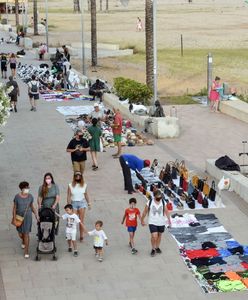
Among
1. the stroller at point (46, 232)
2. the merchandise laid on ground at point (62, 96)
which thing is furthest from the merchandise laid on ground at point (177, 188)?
the merchandise laid on ground at point (62, 96)

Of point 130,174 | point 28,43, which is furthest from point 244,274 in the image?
point 28,43

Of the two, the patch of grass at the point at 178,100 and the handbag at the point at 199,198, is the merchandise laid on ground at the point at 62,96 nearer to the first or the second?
the patch of grass at the point at 178,100

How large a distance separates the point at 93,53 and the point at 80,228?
1099 inches

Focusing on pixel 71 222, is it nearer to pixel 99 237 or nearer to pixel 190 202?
pixel 99 237

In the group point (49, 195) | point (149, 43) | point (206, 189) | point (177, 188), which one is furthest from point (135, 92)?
point (49, 195)

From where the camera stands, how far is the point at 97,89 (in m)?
29.0

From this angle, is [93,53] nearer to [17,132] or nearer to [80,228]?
[17,132]

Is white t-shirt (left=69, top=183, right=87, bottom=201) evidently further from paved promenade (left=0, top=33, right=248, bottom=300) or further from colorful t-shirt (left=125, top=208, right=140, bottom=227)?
colorful t-shirt (left=125, top=208, right=140, bottom=227)

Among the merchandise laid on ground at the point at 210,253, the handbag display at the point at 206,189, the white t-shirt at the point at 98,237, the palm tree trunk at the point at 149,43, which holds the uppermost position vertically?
the palm tree trunk at the point at 149,43

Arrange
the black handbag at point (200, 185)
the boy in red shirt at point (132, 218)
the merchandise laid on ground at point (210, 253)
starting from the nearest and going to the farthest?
the merchandise laid on ground at point (210, 253)
the boy in red shirt at point (132, 218)
the black handbag at point (200, 185)

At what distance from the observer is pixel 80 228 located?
13211 mm

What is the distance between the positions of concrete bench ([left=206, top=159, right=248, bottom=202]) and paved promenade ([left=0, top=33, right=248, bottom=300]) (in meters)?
0.19

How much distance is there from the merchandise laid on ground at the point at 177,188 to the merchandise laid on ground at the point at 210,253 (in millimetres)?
634

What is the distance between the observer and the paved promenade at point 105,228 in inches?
440
